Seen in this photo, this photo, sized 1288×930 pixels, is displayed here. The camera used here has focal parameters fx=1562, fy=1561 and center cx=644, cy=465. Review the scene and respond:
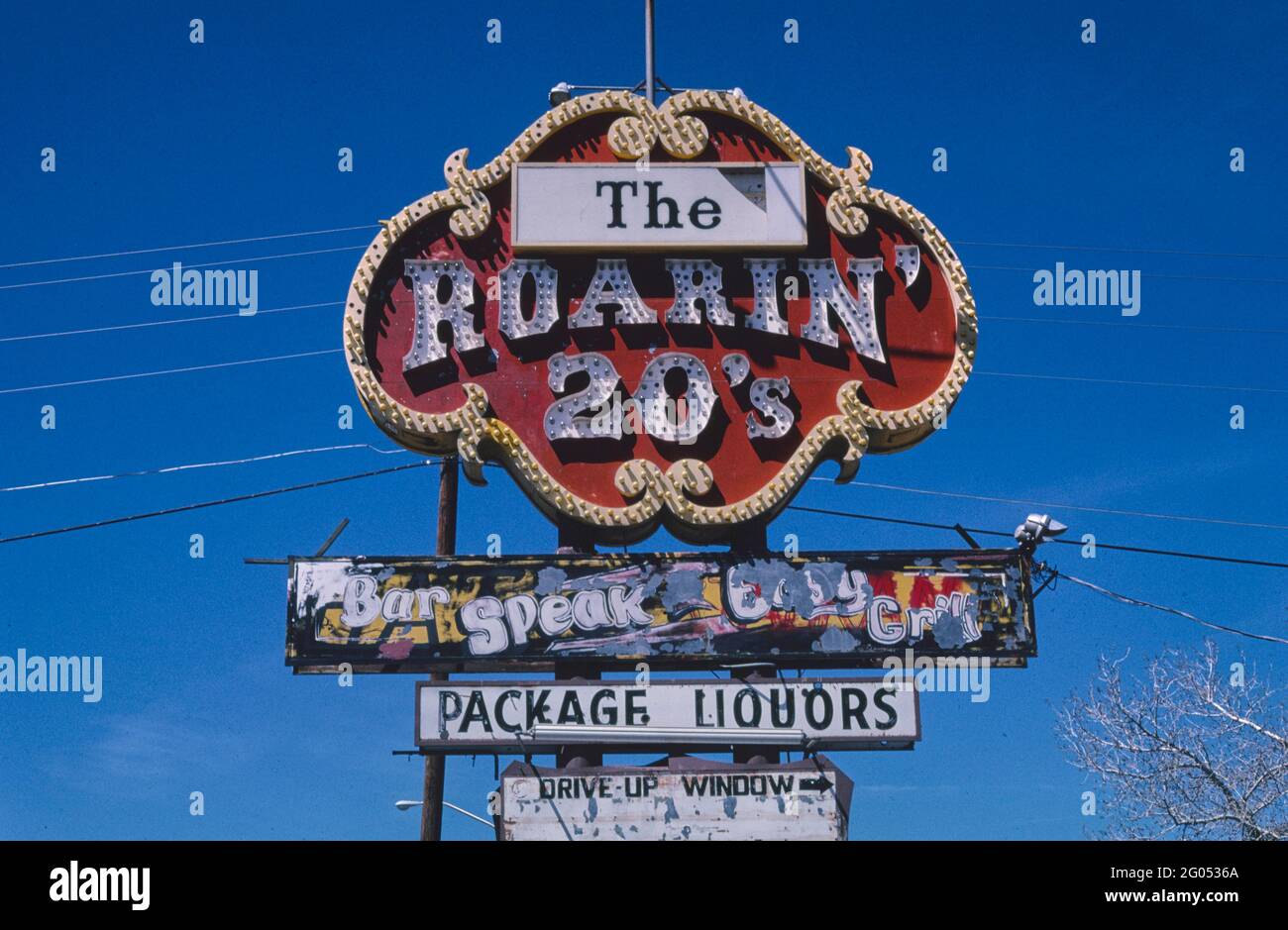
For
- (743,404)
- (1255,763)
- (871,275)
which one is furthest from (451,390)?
(1255,763)

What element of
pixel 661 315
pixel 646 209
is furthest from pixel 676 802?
pixel 646 209

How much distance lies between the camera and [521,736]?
1434 centimetres

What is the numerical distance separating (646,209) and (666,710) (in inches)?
206

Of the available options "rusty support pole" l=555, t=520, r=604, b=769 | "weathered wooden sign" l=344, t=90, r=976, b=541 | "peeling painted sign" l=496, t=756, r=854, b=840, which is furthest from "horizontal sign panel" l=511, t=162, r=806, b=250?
"peeling painted sign" l=496, t=756, r=854, b=840

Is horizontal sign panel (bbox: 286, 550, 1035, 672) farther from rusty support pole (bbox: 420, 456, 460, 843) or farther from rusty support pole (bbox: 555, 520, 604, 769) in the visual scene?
rusty support pole (bbox: 420, 456, 460, 843)

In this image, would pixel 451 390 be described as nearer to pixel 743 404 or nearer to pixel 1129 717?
pixel 743 404

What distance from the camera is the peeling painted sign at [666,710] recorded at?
14359 mm

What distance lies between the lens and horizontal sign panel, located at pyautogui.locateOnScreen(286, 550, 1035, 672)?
14.8 meters

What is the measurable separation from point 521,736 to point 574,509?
230 cm

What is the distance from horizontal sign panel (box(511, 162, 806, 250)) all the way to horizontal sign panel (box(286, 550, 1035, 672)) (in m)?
3.38

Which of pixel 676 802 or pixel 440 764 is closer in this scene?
pixel 676 802

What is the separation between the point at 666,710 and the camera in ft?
47.4

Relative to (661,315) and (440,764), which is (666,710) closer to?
(661,315)

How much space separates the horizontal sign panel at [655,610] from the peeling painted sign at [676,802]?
1.09 m
